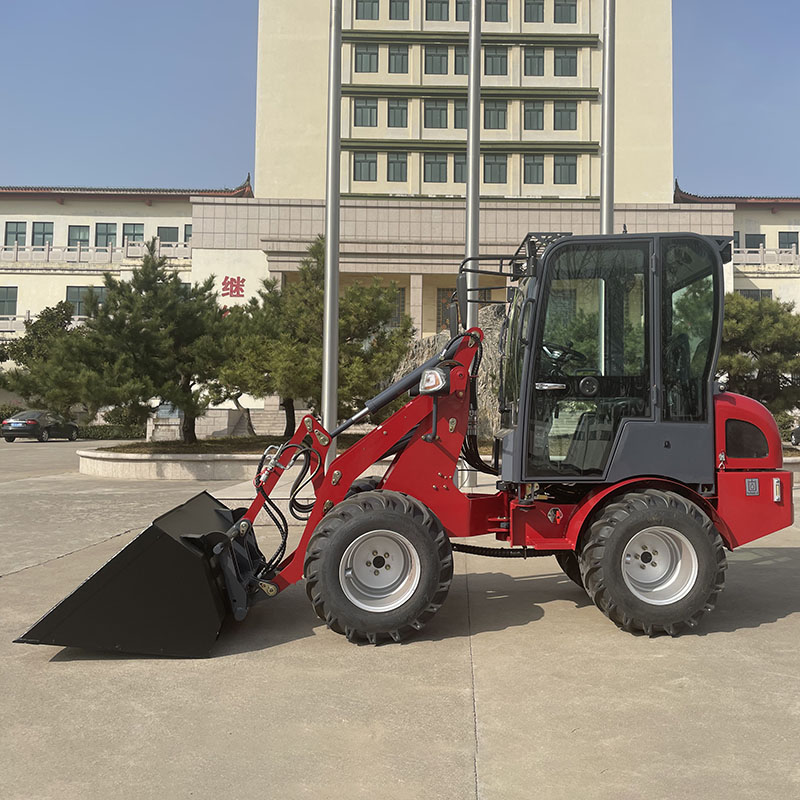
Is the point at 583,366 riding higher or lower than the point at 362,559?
higher

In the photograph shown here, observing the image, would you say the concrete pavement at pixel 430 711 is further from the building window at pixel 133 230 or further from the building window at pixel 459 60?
the building window at pixel 133 230

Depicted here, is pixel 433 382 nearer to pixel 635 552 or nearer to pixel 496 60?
pixel 635 552

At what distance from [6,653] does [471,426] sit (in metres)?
3.51

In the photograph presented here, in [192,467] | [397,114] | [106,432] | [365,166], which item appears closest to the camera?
[192,467]

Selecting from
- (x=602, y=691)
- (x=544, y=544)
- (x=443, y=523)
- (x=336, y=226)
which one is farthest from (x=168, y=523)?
(x=336, y=226)

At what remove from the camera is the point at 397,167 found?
1586 inches

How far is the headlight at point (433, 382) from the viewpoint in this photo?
209 inches

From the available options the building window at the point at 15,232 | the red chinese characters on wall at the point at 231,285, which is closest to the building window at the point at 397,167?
the red chinese characters on wall at the point at 231,285

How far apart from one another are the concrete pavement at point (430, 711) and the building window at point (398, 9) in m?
41.0

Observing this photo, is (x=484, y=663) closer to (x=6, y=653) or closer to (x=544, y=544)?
(x=544, y=544)

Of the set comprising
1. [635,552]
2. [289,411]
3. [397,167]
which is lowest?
[635,552]

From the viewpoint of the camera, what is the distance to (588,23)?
41125 millimetres

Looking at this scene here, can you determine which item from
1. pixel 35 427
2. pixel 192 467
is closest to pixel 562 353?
pixel 192 467

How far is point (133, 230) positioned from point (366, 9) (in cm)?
2172
